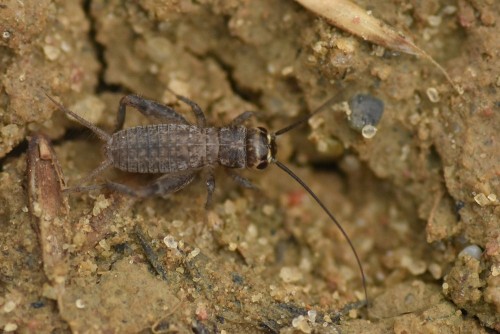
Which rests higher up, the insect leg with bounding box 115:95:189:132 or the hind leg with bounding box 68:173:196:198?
the insect leg with bounding box 115:95:189:132

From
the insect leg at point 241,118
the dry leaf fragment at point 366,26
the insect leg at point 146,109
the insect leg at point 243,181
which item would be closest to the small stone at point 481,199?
the dry leaf fragment at point 366,26

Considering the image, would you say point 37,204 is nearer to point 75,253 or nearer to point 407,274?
point 75,253

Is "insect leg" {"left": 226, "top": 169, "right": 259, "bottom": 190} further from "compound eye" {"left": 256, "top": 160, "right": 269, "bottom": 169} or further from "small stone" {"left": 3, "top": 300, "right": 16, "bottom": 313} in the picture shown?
"small stone" {"left": 3, "top": 300, "right": 16, "bottom": 313}

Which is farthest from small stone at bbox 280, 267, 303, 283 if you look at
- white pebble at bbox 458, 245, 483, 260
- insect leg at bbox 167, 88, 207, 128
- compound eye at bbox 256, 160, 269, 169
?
insect leg at bbox 167, 88, 207, 128

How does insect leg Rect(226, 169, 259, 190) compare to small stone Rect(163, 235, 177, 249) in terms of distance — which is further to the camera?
insect leg Rect(226, 169, 259, 190)

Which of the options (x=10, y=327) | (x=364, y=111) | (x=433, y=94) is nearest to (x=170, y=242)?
(x=10, y=327)

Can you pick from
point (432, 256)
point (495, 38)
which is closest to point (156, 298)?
point (432, 256)

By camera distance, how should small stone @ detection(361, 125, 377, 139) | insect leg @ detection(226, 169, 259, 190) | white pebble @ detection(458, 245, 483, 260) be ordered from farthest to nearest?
insect leg @ detection(226, 169, 259, 190) → small stone @ detection(361, 125, 377, 139) → white pebble @ detection(458, 245, 483, 260)
